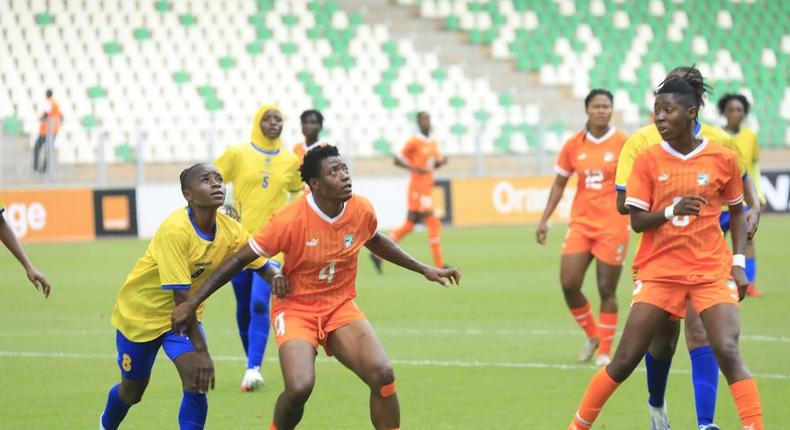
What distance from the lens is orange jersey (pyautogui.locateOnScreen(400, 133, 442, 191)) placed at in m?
20.0

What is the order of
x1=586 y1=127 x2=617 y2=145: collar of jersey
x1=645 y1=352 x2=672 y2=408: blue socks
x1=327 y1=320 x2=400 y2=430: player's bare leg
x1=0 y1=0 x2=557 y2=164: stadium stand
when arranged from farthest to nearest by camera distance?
x1=0 y1=0 x2=557 y2=164: stadium stand < x1=586 y1=127 x2=617 y2=145: collar of jersey < x1=645 y1=352 x2=672 y2=408: blue socks < x1=327 y1=320 x2=400 y2=430: player's bare leg

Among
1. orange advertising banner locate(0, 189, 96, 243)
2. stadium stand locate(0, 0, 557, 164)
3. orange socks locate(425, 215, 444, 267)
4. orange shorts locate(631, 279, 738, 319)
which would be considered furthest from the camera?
stadium stand locate(0, 0, 557, 164)

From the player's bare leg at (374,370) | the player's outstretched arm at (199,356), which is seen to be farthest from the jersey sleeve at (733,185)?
the player's outstretched arm at (199,356)

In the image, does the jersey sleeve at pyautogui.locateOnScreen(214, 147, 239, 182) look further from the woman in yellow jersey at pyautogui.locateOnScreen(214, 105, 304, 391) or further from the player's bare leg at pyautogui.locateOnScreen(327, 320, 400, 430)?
the player's bare leg at pyautogui.locateOnScreen(327, 320, 400, 430)

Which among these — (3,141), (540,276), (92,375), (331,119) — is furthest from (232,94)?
(92,375)

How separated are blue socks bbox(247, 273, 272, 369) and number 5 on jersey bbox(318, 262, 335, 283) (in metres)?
2.84

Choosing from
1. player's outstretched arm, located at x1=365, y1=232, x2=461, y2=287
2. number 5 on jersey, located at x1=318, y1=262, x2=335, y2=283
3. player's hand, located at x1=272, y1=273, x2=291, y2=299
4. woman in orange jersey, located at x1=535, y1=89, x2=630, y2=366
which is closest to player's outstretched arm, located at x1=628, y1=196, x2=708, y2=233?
player's outstretched arm, located at x1=365, y1=232, x2=461, y2=287

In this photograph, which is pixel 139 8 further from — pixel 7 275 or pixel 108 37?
pixel 7 275

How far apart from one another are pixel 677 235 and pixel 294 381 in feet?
7.62

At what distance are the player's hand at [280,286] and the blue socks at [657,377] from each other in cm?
230

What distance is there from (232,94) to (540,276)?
1616cm

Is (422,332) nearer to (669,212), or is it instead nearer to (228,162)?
(228,162)

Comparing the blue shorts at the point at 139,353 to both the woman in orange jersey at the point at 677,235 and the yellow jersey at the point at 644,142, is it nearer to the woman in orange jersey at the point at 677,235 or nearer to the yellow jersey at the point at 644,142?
the woman in orange jersey at the point at 677,235

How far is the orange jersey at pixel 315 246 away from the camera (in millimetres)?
7117
